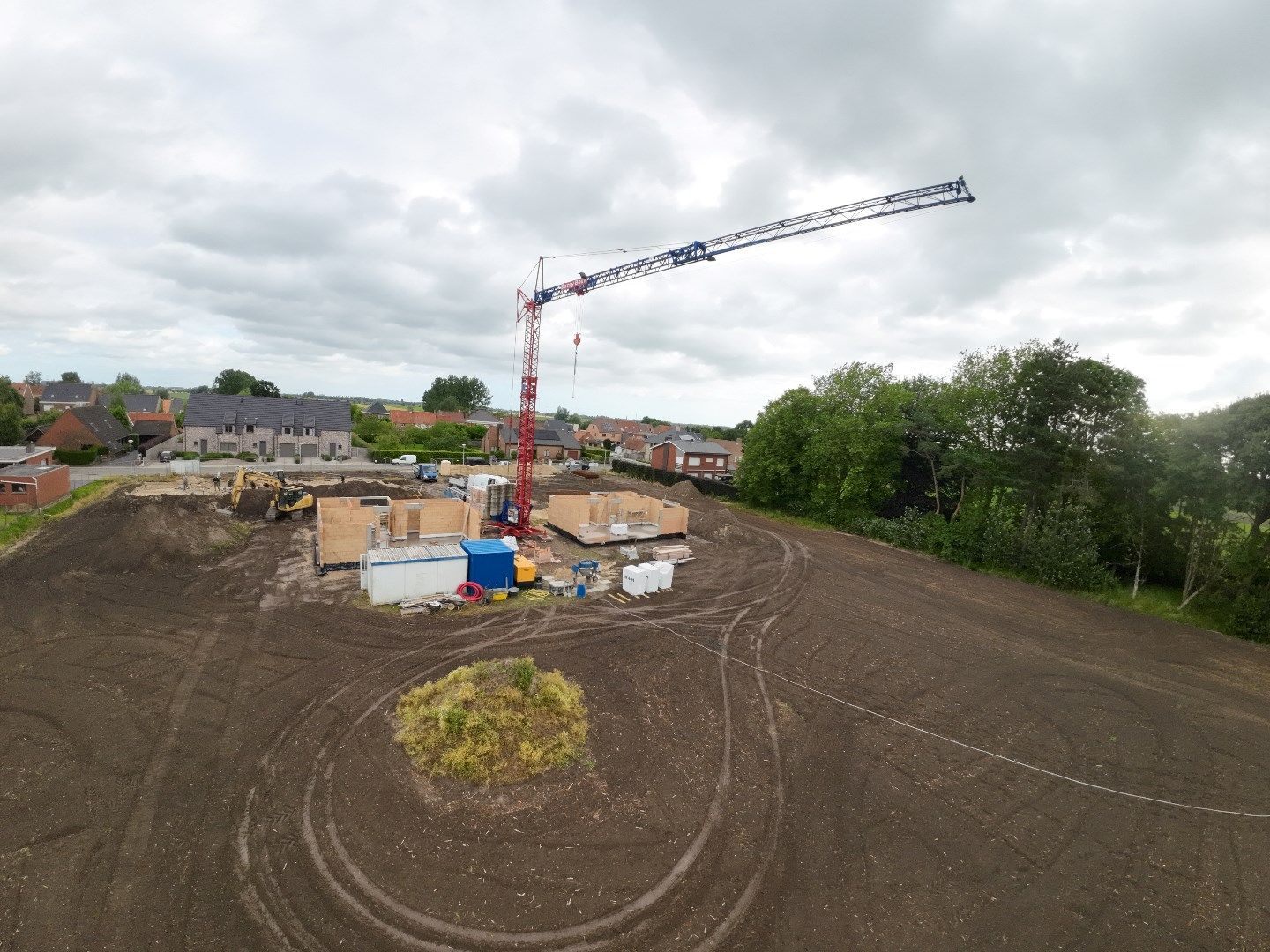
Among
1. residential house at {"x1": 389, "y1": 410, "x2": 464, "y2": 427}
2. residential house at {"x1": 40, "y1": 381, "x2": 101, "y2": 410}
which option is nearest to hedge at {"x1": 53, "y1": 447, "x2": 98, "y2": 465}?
residential house at {"x1": 389, "y1": 410, "x2": 464, "y2": 427}

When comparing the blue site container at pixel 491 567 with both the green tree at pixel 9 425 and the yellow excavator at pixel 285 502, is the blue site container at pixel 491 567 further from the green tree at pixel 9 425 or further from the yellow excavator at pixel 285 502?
the green tree at pixel 9 425

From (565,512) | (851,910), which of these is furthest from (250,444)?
(851,910)

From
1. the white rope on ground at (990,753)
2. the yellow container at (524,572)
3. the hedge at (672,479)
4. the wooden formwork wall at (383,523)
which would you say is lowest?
the white rope on ground at (990,753)

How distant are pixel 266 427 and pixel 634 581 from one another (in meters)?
55.1

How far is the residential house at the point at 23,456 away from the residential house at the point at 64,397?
58865 millimetres

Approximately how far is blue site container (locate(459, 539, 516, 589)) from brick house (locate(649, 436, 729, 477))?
46.0 meters

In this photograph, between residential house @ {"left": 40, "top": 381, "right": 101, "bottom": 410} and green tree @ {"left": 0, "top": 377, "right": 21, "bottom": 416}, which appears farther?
residential house @ {"left": 40, "top": 381, "right": 101, "bottom": 410}

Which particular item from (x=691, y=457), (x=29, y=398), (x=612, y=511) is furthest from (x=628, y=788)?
(x=29, y=398)

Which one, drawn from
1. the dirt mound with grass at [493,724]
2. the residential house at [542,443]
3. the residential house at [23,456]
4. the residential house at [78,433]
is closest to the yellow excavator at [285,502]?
the residential house at [23,456]

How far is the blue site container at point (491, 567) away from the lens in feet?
66.2

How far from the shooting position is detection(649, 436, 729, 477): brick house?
66.4m

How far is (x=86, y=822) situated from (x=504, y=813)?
7014mm

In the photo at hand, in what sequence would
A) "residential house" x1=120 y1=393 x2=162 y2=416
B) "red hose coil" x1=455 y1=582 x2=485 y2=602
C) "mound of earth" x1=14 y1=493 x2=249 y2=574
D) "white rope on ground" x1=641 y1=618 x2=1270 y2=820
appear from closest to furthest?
"white rope on ground" x1=641 y1=618 x2=1270 y2=820 < "red hose coil" x1=455 y1=582 x2=485 y2=602 < "mound of earth" x1=14 y1=493 x2=249 y2=574 < "residential house" x1=120 y1=393 x2=162 y2=416

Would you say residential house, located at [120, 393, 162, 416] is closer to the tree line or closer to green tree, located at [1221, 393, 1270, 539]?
the tree line
